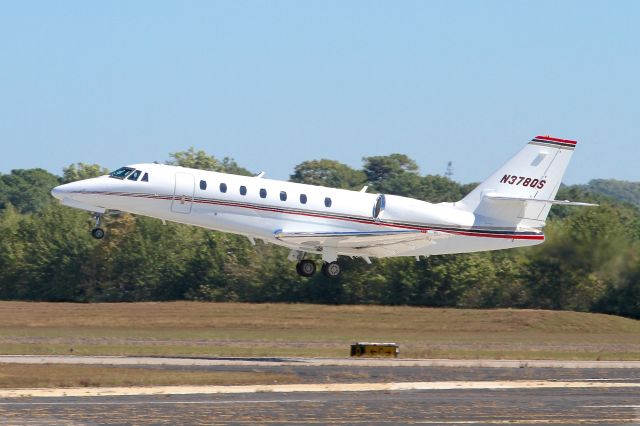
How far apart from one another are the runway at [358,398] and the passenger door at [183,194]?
504 cm

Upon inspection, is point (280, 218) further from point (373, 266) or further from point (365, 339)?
point (373, 266)

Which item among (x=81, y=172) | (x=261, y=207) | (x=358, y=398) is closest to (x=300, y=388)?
(x=358, y=398)

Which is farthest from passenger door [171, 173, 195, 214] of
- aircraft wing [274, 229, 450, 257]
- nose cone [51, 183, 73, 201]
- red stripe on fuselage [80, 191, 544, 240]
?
nose cone [51, 183, 73, 201]

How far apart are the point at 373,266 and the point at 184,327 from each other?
14.7 meters

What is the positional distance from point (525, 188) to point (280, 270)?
2381cm

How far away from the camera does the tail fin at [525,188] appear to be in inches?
1676

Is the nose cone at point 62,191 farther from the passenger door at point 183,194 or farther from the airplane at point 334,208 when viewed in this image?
the passenger door at point 183,194

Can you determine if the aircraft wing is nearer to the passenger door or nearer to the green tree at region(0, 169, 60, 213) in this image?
the passenger door

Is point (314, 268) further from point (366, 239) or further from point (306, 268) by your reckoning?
point (366, 239)

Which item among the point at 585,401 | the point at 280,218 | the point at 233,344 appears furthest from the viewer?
the point at 233,344

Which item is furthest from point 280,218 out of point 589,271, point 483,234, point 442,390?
point 589,271

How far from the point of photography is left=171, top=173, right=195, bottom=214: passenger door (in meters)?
38.9

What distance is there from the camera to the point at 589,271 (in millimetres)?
56594

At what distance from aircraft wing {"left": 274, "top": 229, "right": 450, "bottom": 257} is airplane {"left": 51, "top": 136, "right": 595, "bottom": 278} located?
0.03 metres
